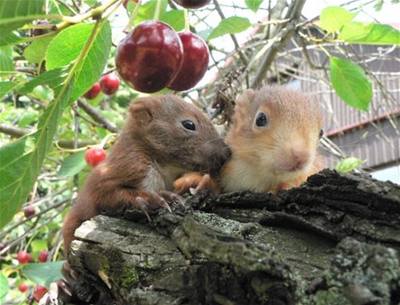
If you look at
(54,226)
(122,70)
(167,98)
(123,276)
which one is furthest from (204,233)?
(54,226)

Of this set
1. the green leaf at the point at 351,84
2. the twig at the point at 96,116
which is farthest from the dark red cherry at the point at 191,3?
the twig at the point at 96,116

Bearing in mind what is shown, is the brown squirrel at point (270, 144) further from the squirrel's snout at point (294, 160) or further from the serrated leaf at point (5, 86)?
the serrated leaf at point (5, 86)

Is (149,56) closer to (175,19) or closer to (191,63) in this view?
(191,63)

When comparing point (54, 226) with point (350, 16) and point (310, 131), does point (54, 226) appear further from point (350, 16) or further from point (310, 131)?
point (350, 16)

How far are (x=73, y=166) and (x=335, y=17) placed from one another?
1.44 meters

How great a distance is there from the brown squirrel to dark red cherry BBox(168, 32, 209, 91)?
0.54m

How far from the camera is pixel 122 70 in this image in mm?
1377

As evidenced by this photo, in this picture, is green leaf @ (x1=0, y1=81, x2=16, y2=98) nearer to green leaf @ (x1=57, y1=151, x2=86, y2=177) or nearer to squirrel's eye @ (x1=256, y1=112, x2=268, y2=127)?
squirrel's eye @ (x1=256, y1=112, x2=268, y2=127)

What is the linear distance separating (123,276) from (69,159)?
1604mm

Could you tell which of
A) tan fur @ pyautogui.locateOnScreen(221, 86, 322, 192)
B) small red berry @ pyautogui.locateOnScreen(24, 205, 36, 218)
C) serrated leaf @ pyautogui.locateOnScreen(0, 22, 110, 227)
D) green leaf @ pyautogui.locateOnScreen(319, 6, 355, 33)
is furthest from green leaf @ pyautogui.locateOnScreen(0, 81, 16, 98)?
small red berry @ pyautogui.locateOnScreen(24, 205, 36, 218)

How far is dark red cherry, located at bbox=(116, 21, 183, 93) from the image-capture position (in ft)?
4.39

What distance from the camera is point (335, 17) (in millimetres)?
1959

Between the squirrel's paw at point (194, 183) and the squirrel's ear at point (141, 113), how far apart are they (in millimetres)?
298

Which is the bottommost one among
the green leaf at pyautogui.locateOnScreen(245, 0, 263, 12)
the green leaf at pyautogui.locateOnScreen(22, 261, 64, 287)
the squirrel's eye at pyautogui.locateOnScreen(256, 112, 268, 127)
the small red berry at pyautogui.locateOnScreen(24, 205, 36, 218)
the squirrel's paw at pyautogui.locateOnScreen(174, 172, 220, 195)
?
the small red berry at pyautogui.locateOnScreen(24, 205, 36, 218)
